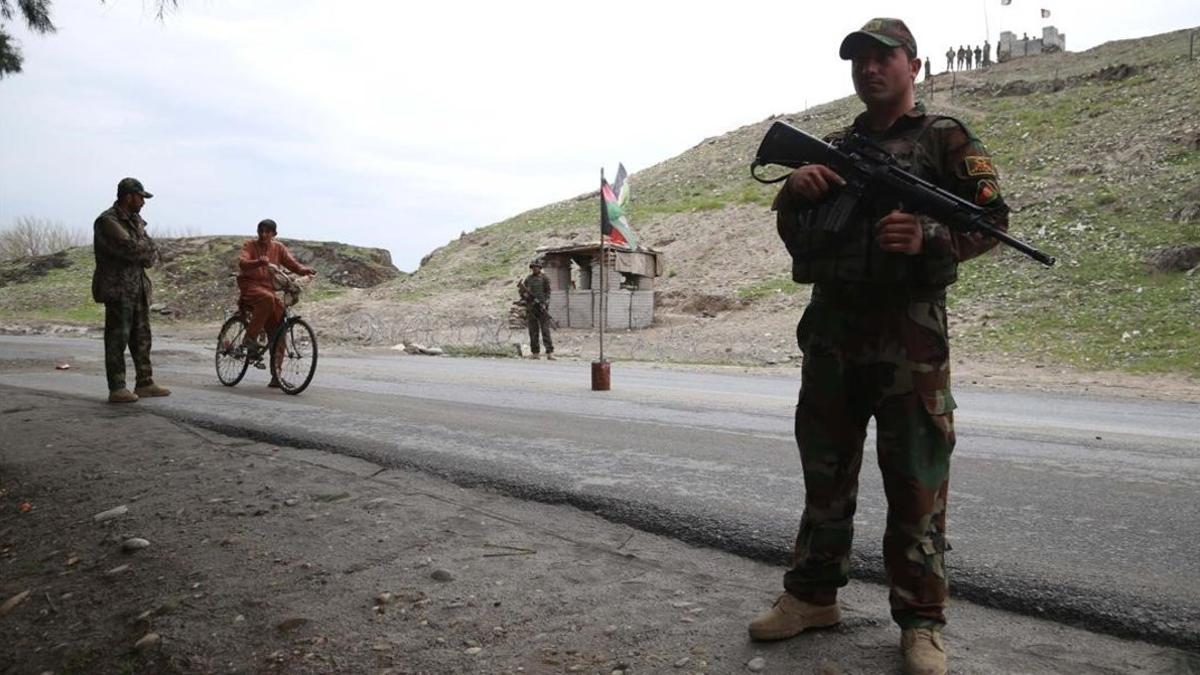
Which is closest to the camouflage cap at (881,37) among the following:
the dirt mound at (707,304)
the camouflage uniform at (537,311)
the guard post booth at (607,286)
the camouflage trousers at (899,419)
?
the camouflage trousers at (899,419)

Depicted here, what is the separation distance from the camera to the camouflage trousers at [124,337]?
8234 millimetres

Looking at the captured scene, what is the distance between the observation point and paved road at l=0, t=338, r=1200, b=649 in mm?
3348

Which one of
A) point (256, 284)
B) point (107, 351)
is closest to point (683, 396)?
point (256, 284)

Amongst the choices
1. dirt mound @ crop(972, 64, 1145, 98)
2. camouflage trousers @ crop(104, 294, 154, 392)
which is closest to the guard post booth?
camouflage trousers @ crop(104, 294, 154, 392)

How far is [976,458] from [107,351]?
8.08 meters

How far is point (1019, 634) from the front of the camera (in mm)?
2822

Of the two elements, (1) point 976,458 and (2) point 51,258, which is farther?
(2) point 51,258

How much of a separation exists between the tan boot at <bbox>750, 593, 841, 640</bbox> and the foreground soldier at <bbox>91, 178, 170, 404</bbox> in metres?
7.67

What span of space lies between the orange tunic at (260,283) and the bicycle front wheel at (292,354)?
32cm

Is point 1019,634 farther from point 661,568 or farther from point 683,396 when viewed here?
point 683,396

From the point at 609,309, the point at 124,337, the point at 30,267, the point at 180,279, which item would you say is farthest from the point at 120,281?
the point at 30,267

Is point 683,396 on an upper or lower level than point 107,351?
lower

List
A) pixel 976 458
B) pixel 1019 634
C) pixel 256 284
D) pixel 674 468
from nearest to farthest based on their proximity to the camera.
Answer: pixel 1019 634
pixel 674 468
pixel 976 458
pixel 256 284

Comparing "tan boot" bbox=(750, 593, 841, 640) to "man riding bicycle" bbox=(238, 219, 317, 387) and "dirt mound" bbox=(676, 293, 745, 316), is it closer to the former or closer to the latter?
"man riding bicycle" bbox=(238, 219, 317, 387)
